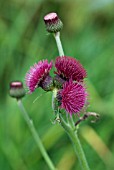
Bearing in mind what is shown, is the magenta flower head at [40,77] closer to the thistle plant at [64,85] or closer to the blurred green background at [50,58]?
the thistle plant at [64,85]

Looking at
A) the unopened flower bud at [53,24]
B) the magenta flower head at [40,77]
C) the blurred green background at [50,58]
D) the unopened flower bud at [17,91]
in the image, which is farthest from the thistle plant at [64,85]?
the blurred green background at [50,58]

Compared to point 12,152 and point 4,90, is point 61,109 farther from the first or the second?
point 4,90

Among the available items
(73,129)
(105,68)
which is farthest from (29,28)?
(73,129)

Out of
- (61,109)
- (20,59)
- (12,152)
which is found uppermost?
(20,59)

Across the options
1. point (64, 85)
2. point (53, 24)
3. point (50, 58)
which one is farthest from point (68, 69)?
point (50, 58)

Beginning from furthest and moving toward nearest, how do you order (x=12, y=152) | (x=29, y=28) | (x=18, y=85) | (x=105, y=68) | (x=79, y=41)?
(x=29, y=28)
(x=79, y=41)
(x=105, y=68)
(x=12, y=152)
(x=18, y=85)

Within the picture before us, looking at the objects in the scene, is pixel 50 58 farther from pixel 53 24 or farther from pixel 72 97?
pixel 72 97

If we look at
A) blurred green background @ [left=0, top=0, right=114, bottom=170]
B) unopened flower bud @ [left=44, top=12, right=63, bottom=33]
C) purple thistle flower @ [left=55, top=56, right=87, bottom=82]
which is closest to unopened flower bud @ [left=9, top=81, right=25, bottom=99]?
unopened flower bud @ [left=44, top=12, right=63, bottom=33]
